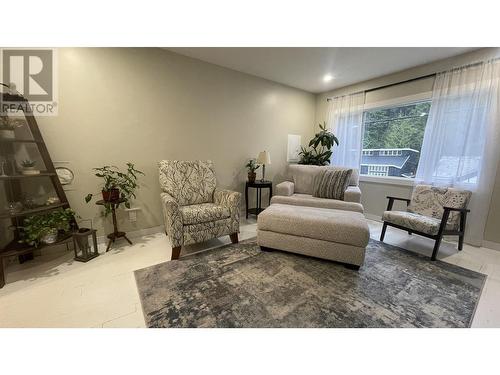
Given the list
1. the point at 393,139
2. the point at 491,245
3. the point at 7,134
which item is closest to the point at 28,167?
the point at 7,134

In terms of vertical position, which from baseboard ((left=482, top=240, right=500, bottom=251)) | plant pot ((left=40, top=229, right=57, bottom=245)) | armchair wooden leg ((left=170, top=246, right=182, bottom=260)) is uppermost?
baseboard ((left=482, top=240, right=500, bottom=251))

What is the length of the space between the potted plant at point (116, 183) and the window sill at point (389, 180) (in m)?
3.61

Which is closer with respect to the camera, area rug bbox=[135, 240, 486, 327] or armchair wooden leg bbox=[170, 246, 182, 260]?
area rug bbox=[135, 240, 486, 327]

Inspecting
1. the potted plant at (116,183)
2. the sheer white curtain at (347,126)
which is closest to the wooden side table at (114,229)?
the potted plant at (116,183)

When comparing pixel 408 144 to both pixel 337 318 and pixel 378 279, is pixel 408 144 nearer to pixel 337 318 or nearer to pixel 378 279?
pixel 378 279

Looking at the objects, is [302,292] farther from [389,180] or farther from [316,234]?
[389,180]

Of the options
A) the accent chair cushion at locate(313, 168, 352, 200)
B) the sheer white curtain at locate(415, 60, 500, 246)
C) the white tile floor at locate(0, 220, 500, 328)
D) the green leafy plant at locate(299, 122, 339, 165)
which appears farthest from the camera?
the green leafy plant at locate(299, 122, 339, 165)

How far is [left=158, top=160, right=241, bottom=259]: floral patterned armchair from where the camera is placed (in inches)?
77.7

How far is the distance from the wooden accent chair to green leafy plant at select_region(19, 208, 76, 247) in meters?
3.53

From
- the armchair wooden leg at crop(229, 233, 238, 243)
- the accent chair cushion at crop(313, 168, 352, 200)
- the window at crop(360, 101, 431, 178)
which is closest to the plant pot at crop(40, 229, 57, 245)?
the armchair wooden leg at crop(229, 233, 238, 243)

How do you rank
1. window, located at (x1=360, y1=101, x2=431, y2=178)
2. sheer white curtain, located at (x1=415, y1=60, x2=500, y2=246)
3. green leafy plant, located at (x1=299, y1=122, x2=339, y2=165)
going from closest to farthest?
sheer white curtain, located at (x1=415, y1=60, x2=500, y2=246) < window, located at (x1=360, y1=101, x2=431, y2=178) < green leafy plant, located at (x1=299, y1=122, x2=339, y2=165)

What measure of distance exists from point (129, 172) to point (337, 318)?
2511 millimetres

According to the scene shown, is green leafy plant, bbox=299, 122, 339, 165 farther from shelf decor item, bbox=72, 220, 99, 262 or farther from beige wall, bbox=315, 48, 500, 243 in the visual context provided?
shelf decor item, bbox=72, 220, 99, 262
